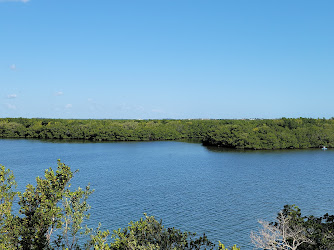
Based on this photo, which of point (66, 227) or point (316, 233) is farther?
point (316, 233)

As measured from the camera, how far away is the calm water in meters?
30.2

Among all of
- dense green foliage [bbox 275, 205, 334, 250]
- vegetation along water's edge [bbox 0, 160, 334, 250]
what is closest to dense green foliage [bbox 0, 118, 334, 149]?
dense green foliage [bbox 275, 205, 334, 250]

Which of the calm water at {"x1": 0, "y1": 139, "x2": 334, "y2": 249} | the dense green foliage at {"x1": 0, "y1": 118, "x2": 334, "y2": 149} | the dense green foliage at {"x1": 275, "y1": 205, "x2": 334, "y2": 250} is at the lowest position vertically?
the calm water at {"x1": 0, "y1": 139, "x2": 334, "y2": 249}

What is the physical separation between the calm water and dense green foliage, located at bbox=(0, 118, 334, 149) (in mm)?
18418

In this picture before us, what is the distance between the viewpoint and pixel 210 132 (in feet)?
331

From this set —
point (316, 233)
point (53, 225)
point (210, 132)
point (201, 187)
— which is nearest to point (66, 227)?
point (53, 225)

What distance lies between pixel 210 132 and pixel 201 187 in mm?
59154

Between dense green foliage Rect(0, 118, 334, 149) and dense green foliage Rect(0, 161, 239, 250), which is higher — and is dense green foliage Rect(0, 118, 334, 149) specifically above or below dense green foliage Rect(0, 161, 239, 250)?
above

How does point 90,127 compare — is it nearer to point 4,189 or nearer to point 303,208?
point 303,208

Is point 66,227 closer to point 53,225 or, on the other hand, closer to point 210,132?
point 53,225

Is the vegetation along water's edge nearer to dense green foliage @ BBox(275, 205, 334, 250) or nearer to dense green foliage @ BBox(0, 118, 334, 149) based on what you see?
dense green foliage @ BBox(275, 205, 334, 250)

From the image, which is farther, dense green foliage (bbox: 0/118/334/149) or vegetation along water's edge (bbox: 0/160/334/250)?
dense green foliage (bbox: 0/118/334/149)

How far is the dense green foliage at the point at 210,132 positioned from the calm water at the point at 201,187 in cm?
1842

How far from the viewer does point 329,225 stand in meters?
15.5
